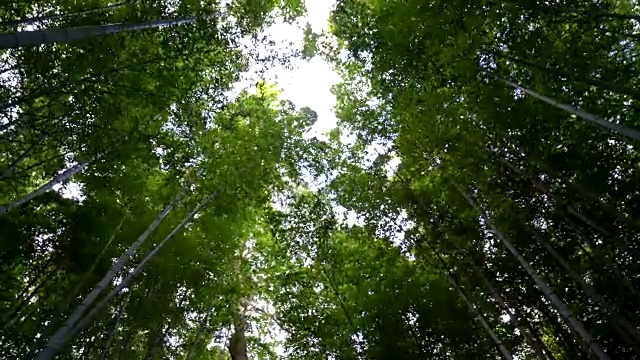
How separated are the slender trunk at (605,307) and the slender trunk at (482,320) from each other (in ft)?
3.47

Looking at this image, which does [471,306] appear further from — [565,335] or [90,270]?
[90,270]

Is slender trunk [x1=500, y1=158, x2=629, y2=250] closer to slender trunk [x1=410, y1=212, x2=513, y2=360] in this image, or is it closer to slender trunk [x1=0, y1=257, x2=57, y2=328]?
slender trunk [x1=410, y1=212, x2=513, y2=360]

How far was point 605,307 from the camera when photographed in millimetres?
4211

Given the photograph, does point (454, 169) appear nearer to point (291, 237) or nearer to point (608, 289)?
point (608, 289)

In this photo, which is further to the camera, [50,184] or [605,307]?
[50,184]

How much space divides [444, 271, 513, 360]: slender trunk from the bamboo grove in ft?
0.12

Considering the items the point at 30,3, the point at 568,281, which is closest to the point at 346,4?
the point at 30,3

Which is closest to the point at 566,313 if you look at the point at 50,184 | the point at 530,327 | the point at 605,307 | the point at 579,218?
the point at 605,307

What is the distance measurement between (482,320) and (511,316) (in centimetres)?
39

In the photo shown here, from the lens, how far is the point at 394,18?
560 cm

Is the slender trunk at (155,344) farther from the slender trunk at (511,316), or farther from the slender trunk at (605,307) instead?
the slender trunk at (605,307)

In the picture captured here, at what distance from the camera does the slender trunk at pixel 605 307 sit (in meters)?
4.14

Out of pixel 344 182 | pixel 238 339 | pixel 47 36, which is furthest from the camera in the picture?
pixel 238 339

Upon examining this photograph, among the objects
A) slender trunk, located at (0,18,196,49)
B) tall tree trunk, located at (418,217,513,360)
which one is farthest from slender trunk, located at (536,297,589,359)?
slender trunk, located at (0,18,196,49)
